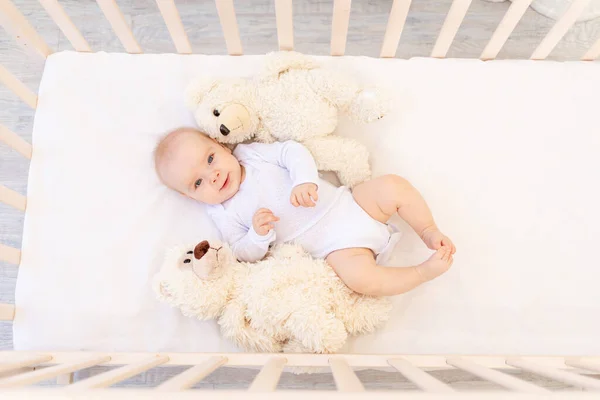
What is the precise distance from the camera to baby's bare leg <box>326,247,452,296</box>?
39.3 inches

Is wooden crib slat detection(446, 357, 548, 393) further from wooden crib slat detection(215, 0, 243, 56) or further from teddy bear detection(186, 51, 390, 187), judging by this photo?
wooden crib slat detection(215, 0, 243, 56)

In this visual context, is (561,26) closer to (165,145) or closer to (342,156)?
(342,156)

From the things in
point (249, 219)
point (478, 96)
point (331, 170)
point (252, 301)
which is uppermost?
point (478, 96)

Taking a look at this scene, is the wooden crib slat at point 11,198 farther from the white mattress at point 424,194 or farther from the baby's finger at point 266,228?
the baby's finger at point 266,228

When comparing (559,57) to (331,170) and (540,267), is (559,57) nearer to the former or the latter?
(540,267)

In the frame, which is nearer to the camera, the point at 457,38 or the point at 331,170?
the point at 331,170

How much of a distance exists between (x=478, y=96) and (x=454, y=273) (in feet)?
1.35

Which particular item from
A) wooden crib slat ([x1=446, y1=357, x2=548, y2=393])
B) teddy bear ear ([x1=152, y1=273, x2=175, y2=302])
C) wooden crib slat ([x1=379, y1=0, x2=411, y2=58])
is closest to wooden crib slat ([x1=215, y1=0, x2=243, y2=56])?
wooden crib slat ([x1=379, y1=0, x2=411, y2=58])

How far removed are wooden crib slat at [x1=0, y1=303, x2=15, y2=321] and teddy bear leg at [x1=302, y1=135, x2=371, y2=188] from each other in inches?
28.4

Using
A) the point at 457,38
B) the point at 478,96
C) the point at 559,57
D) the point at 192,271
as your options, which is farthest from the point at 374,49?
the point at 192,271

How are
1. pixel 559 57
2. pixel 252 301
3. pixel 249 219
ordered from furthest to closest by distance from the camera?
pixel 559 57 < pixel 249 219 < pixel 252 301

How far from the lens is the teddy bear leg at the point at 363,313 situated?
1021 millimetres

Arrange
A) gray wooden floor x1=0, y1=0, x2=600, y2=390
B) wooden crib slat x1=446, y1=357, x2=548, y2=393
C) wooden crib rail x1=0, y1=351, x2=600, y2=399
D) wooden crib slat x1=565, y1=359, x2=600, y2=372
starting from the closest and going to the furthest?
wooden crib slat x1=446, y1=357, x2=548, y2=393
wooden crib rail x1=0, y1=351, x2=600, y2=399
wooden crib slat x1=565, y1=359, x2=600, y2=372
gray wooden floor x1=0, y1=0, x2=600, y2=390

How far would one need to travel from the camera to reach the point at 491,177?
1128 mm
